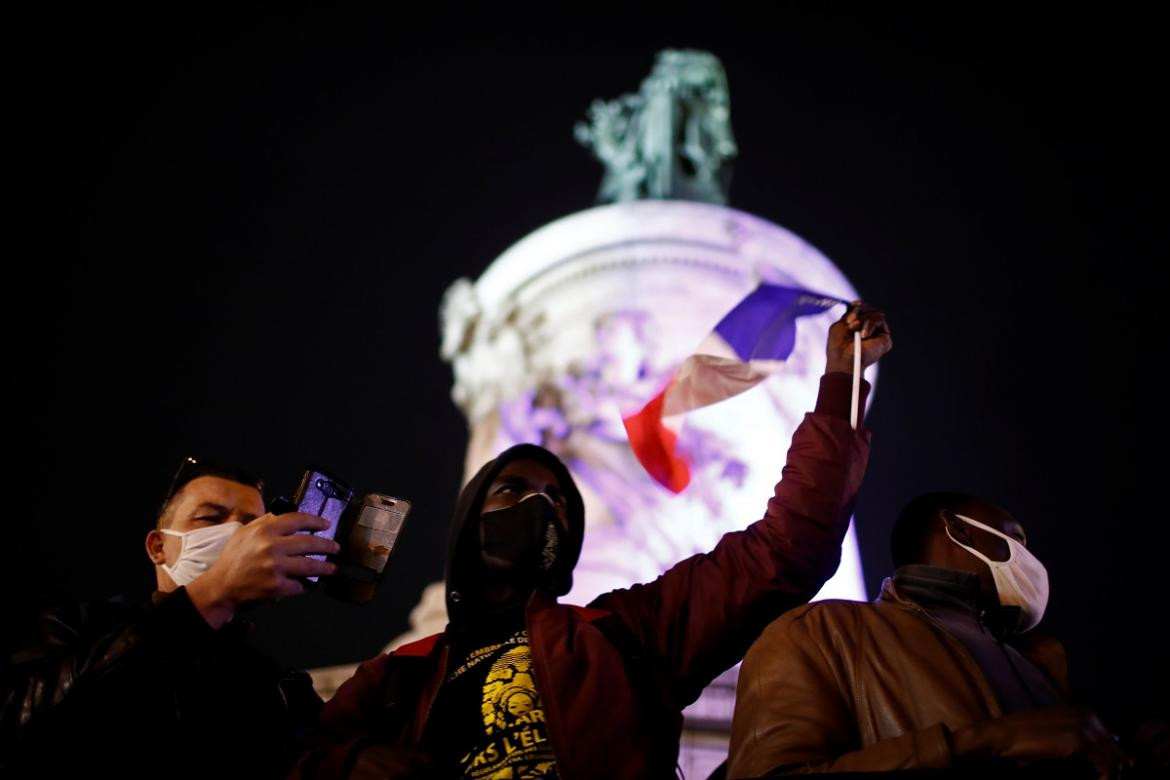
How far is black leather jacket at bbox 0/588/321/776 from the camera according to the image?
3979 mm

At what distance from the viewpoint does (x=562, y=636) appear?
4.10 m

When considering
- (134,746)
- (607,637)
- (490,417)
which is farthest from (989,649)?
(490,417)

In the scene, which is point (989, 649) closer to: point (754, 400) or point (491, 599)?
point (491, 599)

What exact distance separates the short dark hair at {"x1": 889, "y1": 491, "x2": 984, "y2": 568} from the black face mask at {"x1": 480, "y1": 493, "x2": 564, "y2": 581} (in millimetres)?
1493

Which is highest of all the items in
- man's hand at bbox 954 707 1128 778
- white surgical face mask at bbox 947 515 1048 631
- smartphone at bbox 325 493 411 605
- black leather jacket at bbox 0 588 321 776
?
white surgical face mask at bbox 947 515 1048 631

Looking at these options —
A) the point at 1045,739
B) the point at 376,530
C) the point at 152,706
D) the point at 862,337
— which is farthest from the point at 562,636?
the point at 862,337

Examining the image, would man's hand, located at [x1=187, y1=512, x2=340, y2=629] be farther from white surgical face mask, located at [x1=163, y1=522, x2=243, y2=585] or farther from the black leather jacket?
white surgical face mask, located at [x1=163, y1=522, x2=243, y2=585]

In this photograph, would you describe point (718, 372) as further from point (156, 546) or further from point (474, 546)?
point (156, 546)

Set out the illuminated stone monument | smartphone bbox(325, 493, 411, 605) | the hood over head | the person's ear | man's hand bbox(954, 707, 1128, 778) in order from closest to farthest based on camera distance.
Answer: man's hand bbox(954, 707, 1128, 778), smartphone bbox(325, 493, 411, 605), the hood over head, the person's ear, the illuminated stone monument

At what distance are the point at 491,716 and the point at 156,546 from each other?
7.91 ft

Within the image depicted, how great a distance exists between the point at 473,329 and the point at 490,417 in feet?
6.58

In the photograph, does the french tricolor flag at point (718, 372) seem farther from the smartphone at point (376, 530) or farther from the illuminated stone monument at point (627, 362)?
the illuminated stone monument at point (627, 362)

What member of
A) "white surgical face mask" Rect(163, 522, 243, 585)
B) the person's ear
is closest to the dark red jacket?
"white surgical face mask" Rect(163, 522, 243, 585)

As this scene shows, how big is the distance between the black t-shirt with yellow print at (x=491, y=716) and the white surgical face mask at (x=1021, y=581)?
1971 millimetres
